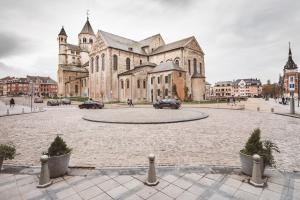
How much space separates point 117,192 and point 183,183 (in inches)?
59.5

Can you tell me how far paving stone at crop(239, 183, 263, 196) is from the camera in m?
3.70

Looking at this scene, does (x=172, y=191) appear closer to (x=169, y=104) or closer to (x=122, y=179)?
(x=122, y=179)

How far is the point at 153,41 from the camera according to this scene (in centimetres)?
5344

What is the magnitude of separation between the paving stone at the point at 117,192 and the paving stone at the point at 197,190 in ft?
4.67

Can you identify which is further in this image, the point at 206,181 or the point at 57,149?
the point at 57,149

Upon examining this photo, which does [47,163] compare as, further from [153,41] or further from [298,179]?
[153,41]

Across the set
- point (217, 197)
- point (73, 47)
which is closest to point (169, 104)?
point (217, 197)

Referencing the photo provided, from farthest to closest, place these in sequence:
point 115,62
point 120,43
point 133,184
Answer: point 120,43 → point 115,62 → point 133,184

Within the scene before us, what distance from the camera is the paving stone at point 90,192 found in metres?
3.62

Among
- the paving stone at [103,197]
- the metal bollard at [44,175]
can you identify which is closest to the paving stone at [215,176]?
the paving stone at [103,197]

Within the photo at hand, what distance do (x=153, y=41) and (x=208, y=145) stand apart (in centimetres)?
5026

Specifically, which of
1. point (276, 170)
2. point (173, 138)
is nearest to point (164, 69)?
point (173, 138)

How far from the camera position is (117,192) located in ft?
12.3

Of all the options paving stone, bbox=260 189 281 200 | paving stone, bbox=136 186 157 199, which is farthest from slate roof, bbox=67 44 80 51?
paving stone, bbox=260 189 281 200
